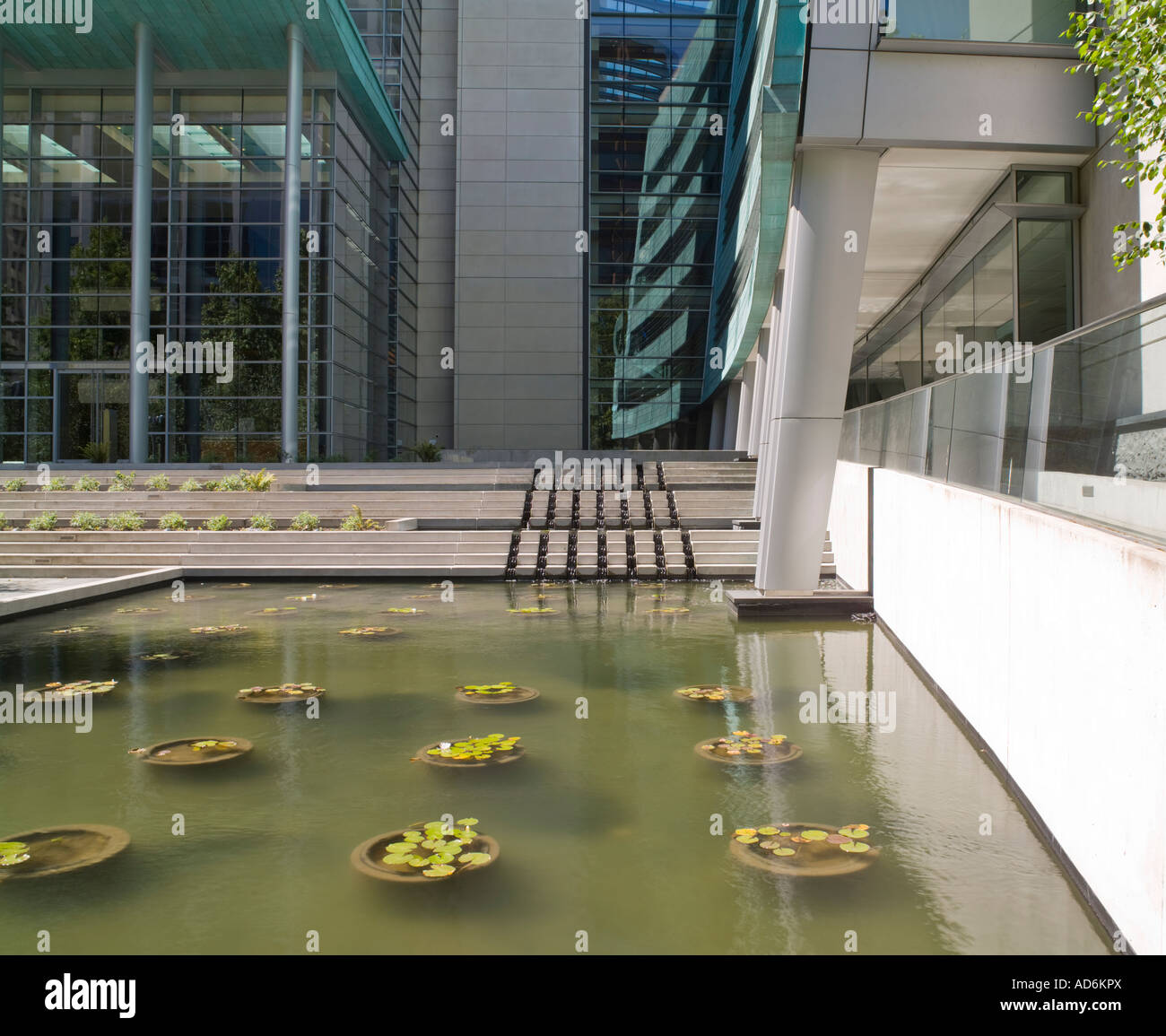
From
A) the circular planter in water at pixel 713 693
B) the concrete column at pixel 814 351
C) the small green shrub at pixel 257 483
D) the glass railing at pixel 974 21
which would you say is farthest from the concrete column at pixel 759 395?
the circular planter in water at pixel 713 693

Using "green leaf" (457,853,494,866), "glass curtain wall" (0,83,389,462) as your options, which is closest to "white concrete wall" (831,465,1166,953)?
"green leaf" (457,853,494,866)

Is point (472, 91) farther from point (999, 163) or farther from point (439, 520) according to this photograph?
point (999, 163)

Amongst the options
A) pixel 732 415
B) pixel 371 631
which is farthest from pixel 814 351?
pixel 732 415

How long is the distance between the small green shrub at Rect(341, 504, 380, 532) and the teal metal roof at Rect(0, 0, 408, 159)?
1783cm

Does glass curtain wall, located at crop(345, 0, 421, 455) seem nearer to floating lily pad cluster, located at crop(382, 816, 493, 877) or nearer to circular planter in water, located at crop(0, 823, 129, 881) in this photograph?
circular planter in water, located at crop(0, 823, 129, 881)

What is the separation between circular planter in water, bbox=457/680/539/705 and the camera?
24.2ft

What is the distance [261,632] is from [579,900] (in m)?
7.64

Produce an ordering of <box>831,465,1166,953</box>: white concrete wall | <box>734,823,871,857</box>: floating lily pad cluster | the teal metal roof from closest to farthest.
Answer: <box>831,465,1166,953</box>: white concrete wall < <box>734,823,871,857</box>: floating lily pad cluster < the teal metal roof

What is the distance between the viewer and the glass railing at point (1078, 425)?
3641mm

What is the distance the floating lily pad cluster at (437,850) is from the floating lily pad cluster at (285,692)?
126 inches

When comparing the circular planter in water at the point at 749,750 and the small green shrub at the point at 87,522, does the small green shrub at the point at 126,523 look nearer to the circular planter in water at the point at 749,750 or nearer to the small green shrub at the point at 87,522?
the small green shrub at the point at 87,522

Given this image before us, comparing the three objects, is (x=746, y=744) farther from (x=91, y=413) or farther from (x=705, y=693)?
(x=91, y=413)

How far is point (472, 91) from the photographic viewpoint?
39.8 meters
